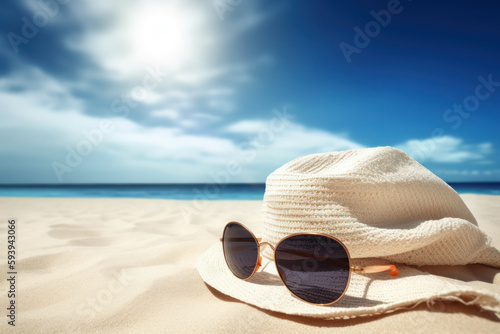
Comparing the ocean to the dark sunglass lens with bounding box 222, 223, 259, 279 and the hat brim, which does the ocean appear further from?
the hat brim

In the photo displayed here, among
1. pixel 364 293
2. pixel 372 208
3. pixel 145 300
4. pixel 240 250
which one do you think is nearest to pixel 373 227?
pixel 372 208

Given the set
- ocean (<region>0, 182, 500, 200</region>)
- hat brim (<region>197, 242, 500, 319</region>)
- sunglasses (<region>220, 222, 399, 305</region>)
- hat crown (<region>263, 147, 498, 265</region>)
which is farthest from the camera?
ocean (<region>0, 182, 500, 200</region>)

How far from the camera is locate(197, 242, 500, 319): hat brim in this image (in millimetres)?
758

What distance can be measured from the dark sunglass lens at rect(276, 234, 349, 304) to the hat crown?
17cm

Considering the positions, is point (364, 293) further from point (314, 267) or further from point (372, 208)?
point (372, 208)

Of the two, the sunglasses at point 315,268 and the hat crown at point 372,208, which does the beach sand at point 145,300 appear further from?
the hat crown at point 372,208

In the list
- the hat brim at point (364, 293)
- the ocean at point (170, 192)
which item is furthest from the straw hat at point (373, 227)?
the ocean at point (170, 192)

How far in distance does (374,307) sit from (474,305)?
0.29 m

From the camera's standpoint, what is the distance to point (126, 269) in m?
1.42

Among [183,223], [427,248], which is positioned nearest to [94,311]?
[427,248]

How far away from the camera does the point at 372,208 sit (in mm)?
1201

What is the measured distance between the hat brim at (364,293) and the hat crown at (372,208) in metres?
0.13

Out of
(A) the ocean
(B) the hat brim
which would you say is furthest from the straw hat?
(A) the ocean

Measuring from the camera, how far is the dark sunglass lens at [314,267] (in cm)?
93
